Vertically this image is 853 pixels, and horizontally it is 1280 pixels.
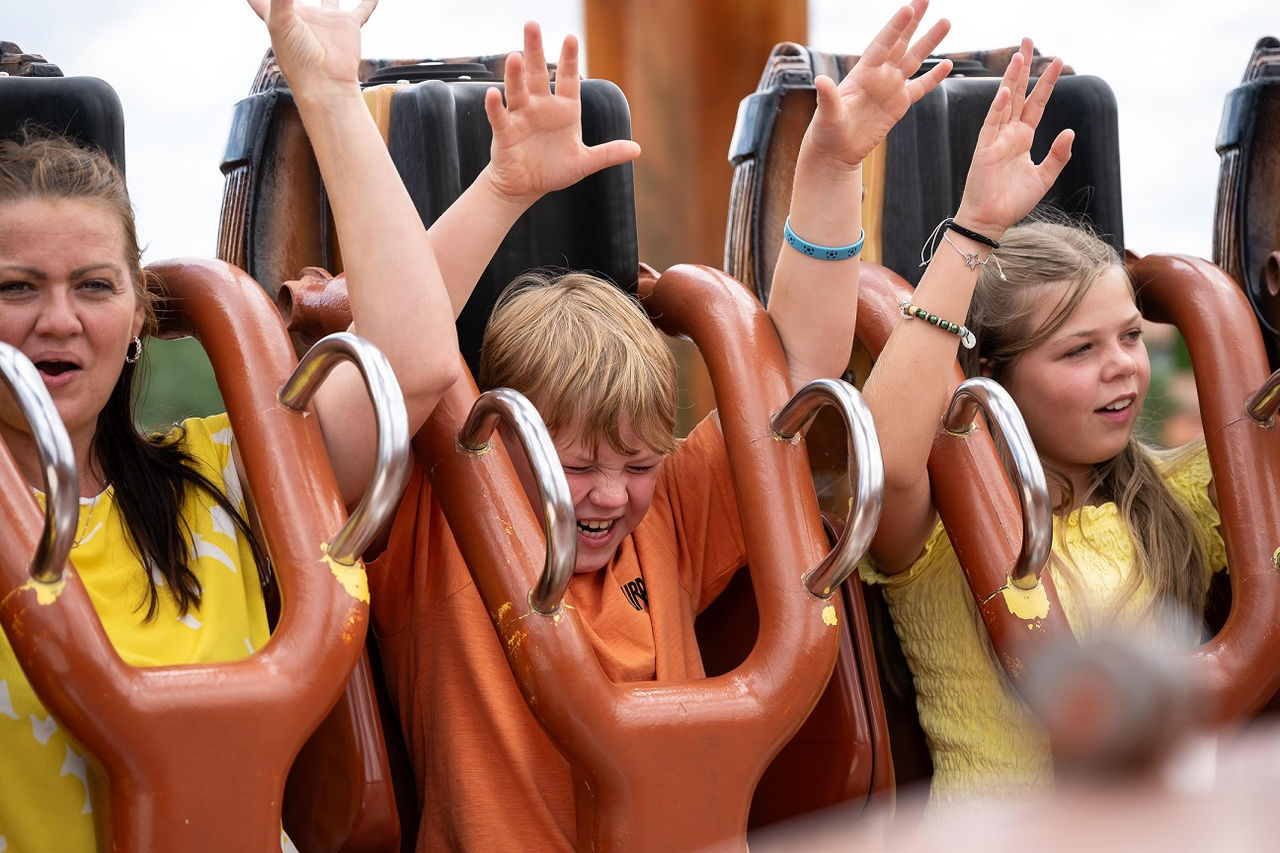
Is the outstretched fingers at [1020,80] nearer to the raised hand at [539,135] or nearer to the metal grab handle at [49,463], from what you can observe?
the raised hand at [539,135]

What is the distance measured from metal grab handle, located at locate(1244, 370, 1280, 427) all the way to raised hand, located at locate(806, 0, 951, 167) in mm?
401

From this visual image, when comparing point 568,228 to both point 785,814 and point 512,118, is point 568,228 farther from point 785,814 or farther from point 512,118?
point 785,814

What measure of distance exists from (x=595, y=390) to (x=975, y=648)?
42cm

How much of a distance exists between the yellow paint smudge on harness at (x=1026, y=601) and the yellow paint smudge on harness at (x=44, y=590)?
670mm

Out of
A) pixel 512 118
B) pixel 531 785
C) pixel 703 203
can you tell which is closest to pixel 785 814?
pixel 531 785

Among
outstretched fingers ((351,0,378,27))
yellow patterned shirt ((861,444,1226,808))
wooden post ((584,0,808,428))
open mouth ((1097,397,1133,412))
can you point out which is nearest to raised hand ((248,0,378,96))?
outstretched fingers ((351,0,378,27))

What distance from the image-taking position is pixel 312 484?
0.98m

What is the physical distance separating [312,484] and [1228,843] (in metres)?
0.74

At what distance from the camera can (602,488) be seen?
1.16m

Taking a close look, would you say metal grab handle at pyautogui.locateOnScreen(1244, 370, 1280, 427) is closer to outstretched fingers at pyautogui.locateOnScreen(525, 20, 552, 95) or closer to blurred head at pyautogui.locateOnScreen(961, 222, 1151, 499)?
blurred head at pyautogui.locateOnScreen(961, 222, 1151, 499)

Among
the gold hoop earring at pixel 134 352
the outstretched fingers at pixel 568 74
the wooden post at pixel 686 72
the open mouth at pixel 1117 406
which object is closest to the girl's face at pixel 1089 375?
the open mouth at pixel 1117 406

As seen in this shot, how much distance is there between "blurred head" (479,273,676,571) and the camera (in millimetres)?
1157

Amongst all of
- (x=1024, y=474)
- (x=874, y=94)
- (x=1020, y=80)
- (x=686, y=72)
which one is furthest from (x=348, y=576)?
(x=686, y=72)

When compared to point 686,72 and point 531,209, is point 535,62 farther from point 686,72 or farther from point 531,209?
point 686,72
